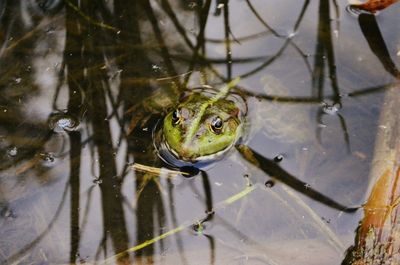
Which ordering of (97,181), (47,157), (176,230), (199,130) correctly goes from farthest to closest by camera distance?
(47,157)
(97,181)
(199,130)
(176,230)

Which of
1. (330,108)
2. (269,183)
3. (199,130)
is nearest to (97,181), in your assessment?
(199,130)

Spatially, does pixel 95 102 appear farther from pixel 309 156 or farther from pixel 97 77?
pixel 309 156

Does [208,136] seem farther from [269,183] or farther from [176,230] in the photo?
[176,230]

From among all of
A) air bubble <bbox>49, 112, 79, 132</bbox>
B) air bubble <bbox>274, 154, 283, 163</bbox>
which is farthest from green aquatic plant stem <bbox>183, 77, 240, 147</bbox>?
air bubble <bbox>49, 112, 79, 132</bbox>

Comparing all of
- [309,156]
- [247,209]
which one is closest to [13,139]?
[247,209]

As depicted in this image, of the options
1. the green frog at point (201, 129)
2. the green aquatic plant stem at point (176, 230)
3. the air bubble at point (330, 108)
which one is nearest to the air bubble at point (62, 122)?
the green frog at point (201, 129)
